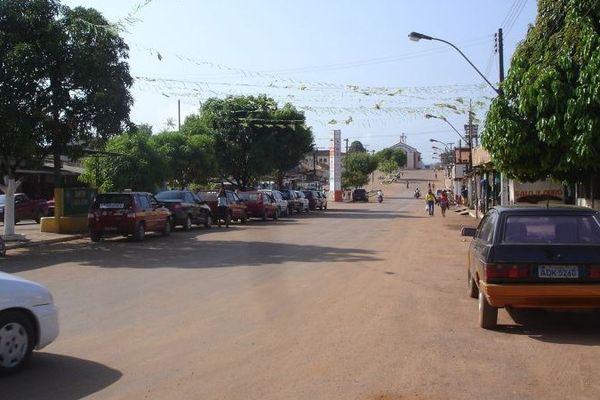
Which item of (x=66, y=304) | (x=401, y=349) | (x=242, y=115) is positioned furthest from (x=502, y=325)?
(x=242, y=115)

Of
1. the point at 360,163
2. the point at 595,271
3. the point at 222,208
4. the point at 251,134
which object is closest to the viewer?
the point at 595,271

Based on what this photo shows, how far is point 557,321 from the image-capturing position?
878cm

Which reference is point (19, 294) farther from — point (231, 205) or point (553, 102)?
point (231, 205)

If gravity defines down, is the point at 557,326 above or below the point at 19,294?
below

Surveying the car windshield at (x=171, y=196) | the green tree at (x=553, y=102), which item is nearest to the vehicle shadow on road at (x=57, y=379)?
the green tree at (x=553, y=102)

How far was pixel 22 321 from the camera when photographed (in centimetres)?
641

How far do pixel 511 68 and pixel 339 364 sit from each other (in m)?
11.5

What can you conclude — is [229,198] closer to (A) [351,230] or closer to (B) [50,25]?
(A) [351,230]

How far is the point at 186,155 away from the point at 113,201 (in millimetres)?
16017

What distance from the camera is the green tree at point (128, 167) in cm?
3100

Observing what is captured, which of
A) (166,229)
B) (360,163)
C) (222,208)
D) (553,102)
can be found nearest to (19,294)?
(553,102)

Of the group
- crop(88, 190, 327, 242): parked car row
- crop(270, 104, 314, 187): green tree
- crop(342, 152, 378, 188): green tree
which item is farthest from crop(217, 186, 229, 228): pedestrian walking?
crop(342, 152, 378, 188): green tree

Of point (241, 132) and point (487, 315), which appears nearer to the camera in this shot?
point (487, 315)

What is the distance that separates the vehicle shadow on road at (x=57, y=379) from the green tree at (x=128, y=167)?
24.4 m
